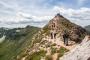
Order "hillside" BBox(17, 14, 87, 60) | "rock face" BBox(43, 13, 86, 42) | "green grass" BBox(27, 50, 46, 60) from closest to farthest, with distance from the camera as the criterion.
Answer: "green grass" BBox(27, 50, 46, 60), "hillside" BBox(17, 14, 87, 60), "rock face" BBox(43, 13, 86, 42)

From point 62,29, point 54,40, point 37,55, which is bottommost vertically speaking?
point 37,55

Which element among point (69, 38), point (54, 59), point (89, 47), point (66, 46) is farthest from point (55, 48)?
point (89, 47)

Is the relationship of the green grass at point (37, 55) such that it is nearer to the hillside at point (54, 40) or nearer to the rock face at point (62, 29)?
the hillside at point (54, 40)

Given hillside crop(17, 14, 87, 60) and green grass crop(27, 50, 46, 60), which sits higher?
hillside crop(17, 14, 87, 60)

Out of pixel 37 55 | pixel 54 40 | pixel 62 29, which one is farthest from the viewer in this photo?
pixel 62 29

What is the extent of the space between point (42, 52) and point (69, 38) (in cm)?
1827

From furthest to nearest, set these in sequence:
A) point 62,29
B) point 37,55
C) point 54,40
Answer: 1. point 62,29
2. point 54,40
3. point 37,55

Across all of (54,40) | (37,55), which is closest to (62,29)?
(54,40)

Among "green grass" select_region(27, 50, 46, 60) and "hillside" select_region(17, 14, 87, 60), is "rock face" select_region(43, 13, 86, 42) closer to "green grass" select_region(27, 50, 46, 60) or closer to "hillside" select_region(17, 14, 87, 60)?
"hillside" select_region(17, 14, 87, 60)

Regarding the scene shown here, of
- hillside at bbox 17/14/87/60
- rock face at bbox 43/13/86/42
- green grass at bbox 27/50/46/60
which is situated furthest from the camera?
rock face at bbox 43/13/86/42

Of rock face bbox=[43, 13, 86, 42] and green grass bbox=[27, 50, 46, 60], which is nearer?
green grass bbox=[27, 50, 46, 60]

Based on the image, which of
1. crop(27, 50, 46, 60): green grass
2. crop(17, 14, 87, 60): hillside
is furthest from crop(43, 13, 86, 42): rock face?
crop(27, 50, 46, 60): green grass

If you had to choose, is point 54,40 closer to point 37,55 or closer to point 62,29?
point 62,29

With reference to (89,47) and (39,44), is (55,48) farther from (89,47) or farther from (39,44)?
(89,47)
